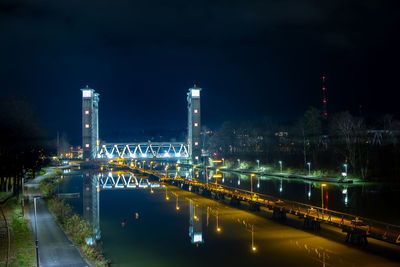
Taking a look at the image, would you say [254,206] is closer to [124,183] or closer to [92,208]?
[92,208]

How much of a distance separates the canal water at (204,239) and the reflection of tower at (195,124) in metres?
64.3

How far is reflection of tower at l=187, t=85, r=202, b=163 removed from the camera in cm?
10450

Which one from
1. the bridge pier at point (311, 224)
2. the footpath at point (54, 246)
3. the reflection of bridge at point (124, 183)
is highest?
the footpath at point (54, 246)

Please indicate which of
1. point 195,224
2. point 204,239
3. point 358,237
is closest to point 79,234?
point 204,239

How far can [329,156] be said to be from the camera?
66.1 metres

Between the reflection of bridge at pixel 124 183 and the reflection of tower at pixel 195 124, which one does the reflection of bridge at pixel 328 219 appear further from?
the reflection of tower at pixel 195 124

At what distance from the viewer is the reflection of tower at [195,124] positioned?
343 feet

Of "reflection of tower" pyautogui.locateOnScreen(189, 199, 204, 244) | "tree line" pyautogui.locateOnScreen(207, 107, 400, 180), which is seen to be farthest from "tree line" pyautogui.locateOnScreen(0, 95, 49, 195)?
"tree line" pyautogui.locateOnScreen(207, 107, 400, 180)

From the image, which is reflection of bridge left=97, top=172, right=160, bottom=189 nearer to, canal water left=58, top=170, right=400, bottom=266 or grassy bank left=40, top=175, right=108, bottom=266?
canal water left=58, top=170, right=400, bottom=266

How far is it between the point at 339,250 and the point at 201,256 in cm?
724

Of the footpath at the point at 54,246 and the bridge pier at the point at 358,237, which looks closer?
the footpath at the point at 54,246

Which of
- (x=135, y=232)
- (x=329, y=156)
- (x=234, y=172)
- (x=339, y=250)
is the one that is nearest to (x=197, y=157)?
(x=234, y=172)

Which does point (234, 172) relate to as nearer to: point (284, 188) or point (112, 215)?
point (284, 188)

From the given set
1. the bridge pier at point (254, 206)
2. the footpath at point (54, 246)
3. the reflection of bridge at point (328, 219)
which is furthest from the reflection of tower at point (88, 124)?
the footpath at point (54, 246)
